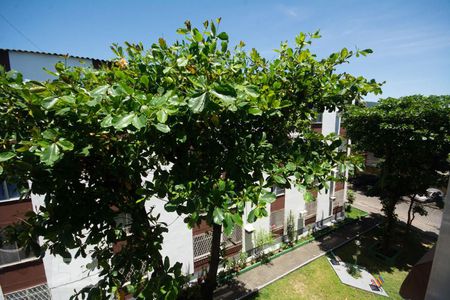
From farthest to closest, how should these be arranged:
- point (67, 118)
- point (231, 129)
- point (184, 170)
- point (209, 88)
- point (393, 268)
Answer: point (393, 268)
point (231, 129)
point (184, 170)
point (67, 118)
point (209, 88)

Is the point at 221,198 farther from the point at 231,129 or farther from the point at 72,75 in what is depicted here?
the point at 72,75

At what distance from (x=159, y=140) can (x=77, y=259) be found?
7.77 metres

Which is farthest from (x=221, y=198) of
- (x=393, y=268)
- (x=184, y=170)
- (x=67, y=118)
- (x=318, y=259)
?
(x=393, y=268)

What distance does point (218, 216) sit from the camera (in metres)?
2.35

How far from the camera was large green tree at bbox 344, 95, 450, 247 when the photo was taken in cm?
1084

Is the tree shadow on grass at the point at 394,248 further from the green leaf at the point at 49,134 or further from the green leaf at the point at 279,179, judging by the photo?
the green leaf at the point at 49,134

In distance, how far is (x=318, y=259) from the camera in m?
12.9

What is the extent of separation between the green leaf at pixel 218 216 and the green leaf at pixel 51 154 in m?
1.65

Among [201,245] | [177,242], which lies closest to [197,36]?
[177,242]

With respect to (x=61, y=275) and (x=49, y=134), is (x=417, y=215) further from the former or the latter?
(x=49, y=134)

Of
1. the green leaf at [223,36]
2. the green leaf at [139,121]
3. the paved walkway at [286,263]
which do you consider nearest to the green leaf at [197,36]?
the green leaf at [223,36]

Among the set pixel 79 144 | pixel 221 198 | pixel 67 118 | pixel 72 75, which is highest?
pixel 72 75

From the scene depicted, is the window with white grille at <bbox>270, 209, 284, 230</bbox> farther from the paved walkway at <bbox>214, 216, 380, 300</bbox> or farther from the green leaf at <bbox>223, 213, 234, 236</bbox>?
the green leaf at <bbox>223, 213, 234, 236</bbox>

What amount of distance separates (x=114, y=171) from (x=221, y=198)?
176 cm
